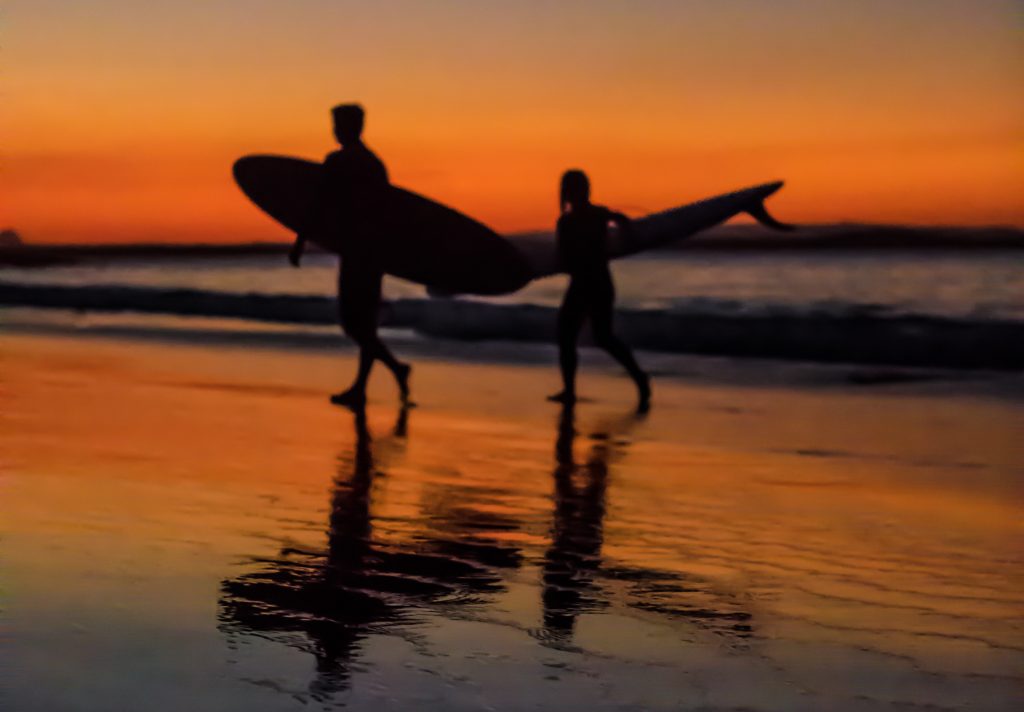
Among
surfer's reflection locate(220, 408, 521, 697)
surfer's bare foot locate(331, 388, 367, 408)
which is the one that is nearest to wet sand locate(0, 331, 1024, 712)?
surfer's reflection locate(220, 408, 521, 697)

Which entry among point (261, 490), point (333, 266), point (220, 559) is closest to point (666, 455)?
point (261, 490)

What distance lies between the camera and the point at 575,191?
13.9m

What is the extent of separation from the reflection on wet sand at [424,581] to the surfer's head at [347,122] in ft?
19.0

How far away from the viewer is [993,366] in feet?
68.4

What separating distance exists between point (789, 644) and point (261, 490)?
3.71m

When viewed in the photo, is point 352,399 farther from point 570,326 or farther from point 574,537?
point 574,537

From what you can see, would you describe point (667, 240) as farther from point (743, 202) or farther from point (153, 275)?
point (153, 275)

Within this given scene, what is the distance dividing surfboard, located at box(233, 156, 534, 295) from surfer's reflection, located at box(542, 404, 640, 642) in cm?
413

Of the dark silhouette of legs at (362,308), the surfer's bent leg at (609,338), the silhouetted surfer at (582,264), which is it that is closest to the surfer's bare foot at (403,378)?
the dark silhouette of legs at (362,308)

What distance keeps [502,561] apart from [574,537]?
0.67m

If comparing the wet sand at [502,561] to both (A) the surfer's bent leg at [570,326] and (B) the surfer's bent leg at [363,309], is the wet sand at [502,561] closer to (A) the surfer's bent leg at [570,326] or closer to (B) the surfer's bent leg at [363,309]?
(B) the surfer's bent leg at [363,309]

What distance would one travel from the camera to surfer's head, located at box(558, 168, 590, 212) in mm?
13875

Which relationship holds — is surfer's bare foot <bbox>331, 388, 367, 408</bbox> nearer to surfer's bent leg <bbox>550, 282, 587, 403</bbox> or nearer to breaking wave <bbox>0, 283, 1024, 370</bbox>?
breaking wave <bbox>0, 283, 1024, 370</bbox>

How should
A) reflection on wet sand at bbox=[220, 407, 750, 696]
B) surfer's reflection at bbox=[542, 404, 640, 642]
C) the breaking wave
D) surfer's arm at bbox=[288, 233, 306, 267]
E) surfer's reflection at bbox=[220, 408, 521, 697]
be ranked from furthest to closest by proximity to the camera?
the breaking wave < surfer's arm at bbox=[288, 233, 306, 267] < surfer's reflection at bbox=[542, 404, 640, 642] < reflection on wet sand at bbox=[220, 407, 750, 696] < surfer's reflection at bbox=[220, 408, 521, 697]
